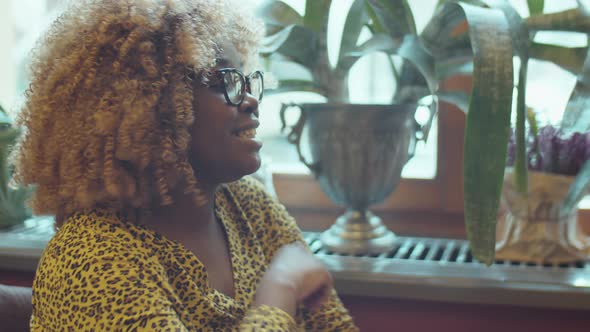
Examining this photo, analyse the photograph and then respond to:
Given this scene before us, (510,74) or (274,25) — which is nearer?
(510,74)

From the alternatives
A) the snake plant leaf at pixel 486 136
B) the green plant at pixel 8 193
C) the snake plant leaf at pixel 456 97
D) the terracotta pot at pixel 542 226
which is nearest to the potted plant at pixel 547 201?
the terracotta pot at pixel 542 226

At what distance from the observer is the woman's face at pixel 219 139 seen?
803 millimetres

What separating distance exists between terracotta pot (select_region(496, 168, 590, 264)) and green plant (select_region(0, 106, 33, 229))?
37.7 inches

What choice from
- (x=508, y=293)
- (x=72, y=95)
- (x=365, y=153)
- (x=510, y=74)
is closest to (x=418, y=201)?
(x=365, y=153)

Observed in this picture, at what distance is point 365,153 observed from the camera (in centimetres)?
109

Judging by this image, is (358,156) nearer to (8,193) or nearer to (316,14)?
(316,14)

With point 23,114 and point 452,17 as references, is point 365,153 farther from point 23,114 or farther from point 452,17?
point 23,114

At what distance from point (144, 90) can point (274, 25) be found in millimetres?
463

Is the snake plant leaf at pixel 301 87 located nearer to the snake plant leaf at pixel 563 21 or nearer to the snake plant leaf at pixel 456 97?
the snake plant leaf at pixel 456 97

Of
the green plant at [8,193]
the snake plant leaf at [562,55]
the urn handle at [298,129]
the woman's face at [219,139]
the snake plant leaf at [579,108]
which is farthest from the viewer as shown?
the green plant at [8,193]

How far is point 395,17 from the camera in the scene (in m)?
1.07

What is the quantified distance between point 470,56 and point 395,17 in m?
0.15

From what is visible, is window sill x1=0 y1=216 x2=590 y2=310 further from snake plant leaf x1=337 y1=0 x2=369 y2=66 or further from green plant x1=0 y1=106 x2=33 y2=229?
snake plant leaf x1=337 y1=0 x2=369 y2=66

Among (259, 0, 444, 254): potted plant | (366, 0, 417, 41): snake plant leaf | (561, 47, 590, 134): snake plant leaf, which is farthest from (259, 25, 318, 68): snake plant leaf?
(561, 47, 590, 134): snake plant leaf
